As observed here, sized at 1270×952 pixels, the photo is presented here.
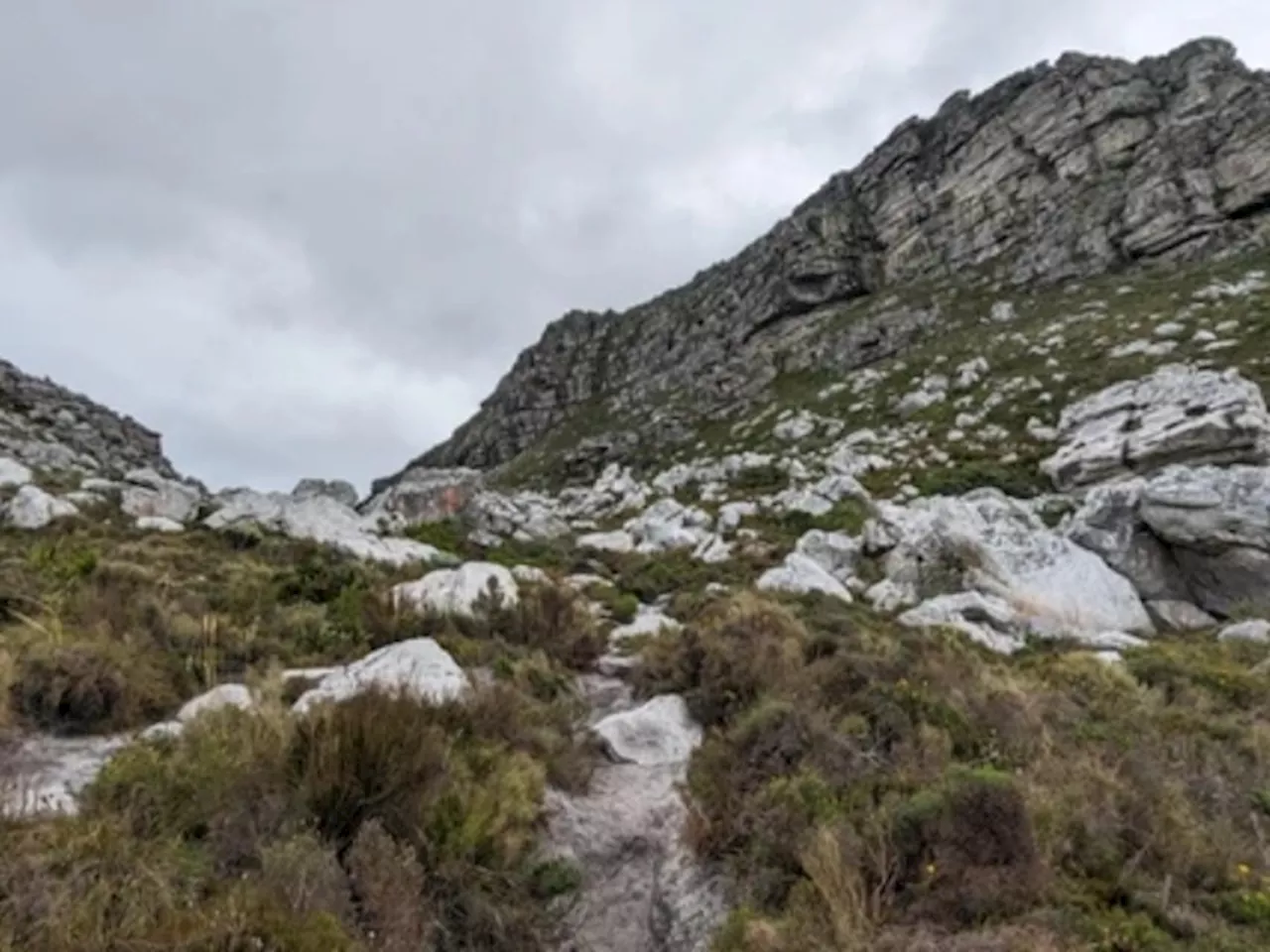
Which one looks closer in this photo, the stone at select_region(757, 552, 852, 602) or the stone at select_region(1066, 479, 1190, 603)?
the stone at select_region(757, 552, 852, 602)

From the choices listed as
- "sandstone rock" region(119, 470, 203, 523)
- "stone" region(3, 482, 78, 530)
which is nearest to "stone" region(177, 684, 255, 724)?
"stone" region(3, 482, 78, 530)

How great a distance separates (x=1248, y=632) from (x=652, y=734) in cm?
1073

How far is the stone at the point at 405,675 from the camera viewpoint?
22.0ft

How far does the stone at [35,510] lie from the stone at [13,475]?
5.77 ft

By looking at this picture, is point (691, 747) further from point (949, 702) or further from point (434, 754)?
point (434, 754)

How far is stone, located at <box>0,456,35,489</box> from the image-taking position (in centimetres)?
1888

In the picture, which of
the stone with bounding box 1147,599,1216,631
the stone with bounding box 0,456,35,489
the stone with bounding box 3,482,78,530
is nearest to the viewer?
the stone with bounding box 1147,599,1216,631

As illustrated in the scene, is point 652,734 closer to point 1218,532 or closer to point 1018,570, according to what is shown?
point 1018,570

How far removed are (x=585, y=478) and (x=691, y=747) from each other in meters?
49.9

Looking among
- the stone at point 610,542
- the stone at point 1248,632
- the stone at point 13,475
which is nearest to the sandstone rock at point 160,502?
the stone at point 13,475

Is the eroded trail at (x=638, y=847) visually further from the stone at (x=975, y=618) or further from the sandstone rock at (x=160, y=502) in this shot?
the sandstone rock at (x=160, y=502)

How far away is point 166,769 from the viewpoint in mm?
5066

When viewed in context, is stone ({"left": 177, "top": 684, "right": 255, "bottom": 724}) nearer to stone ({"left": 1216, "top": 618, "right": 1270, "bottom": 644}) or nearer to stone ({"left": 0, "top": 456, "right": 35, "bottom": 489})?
stone ({"left": 1216, "top": 618, "right": 1270, "bottom": 644})

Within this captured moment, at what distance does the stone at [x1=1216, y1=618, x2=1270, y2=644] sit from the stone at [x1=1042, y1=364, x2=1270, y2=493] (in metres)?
7.79
